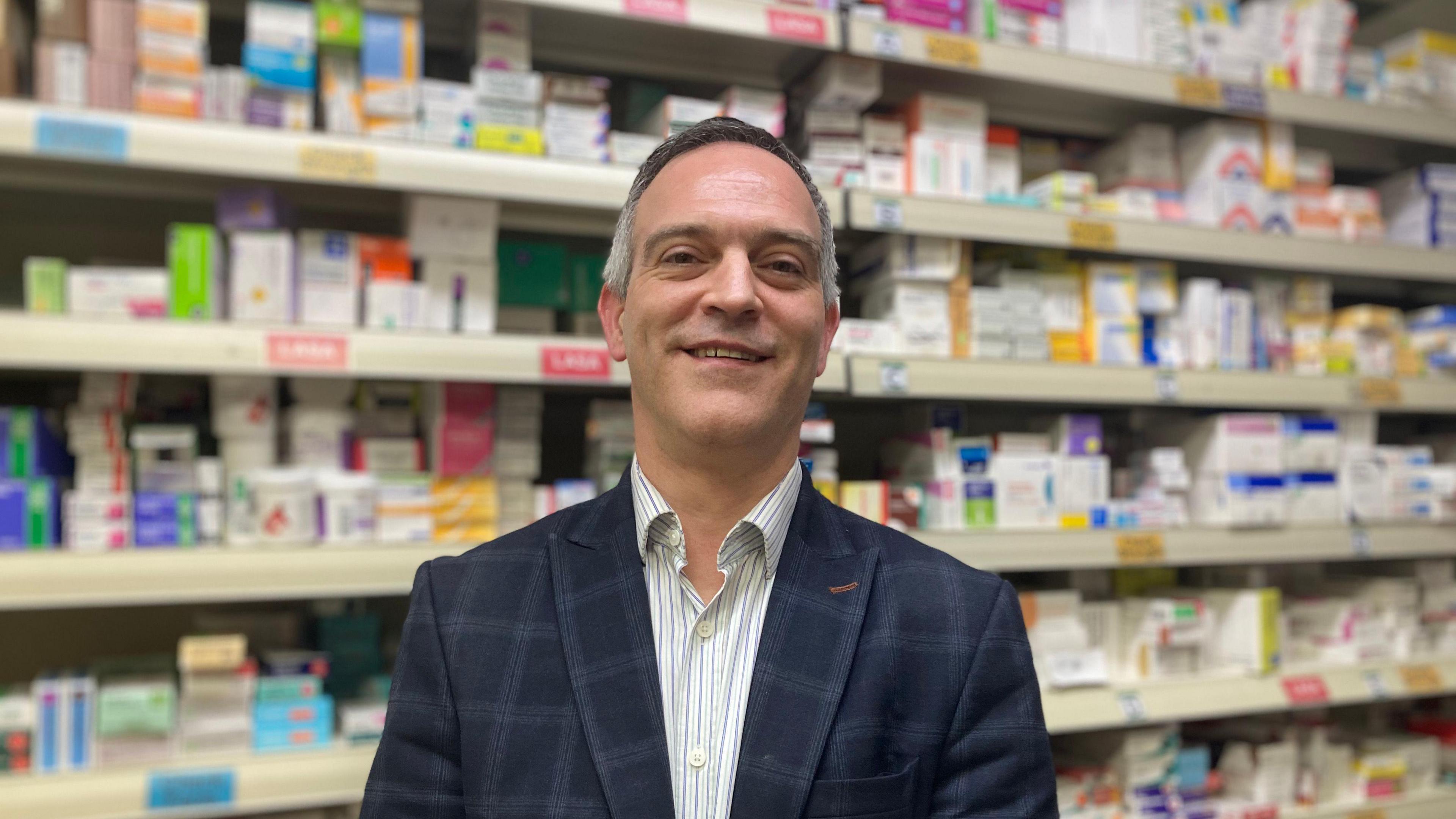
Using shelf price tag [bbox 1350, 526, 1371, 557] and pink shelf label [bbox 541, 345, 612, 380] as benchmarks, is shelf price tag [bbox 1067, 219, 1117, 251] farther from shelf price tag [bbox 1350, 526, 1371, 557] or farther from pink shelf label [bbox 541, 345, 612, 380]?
pink shelf label [bbox 541, 345, 612, 380]

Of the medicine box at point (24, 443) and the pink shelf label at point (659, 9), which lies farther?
the pink shelf label at point (659, 9)

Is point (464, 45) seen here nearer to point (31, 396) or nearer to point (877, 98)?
point (877, 98)

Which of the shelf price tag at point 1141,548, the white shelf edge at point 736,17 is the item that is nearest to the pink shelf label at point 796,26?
the white shelf edge at point 736,17

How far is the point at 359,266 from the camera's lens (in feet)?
6.27

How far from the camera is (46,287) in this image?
170 cm

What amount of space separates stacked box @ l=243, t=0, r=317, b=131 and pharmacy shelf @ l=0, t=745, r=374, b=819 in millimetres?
1279

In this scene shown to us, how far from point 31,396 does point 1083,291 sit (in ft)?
8.74

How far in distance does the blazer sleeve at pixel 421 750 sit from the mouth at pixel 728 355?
18.8 inches

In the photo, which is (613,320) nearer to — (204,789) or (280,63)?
(280,63)

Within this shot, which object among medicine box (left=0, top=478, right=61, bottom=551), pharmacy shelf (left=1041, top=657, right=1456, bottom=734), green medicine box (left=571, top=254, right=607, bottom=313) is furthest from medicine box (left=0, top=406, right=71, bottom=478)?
pharmacy shelf (left=1041, top=657, right=1456, bottom=734)

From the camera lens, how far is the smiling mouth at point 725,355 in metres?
1.09

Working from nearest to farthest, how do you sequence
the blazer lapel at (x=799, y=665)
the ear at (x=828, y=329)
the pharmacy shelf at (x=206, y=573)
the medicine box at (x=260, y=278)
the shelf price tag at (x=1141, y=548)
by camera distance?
1. the blazer lapel at (x=799, y=665)
2. the ear at (x=828, y=329)
3. the pharmacy shelf at (x=206, y=573)
4. the medicine box at (x=260, y=278)
5. the shelf price tag at (x=1141, y=548)

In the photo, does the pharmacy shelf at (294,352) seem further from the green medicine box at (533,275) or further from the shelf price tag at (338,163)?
the shelf price tag at (338,163)

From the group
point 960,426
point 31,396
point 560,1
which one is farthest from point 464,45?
point 960,426
